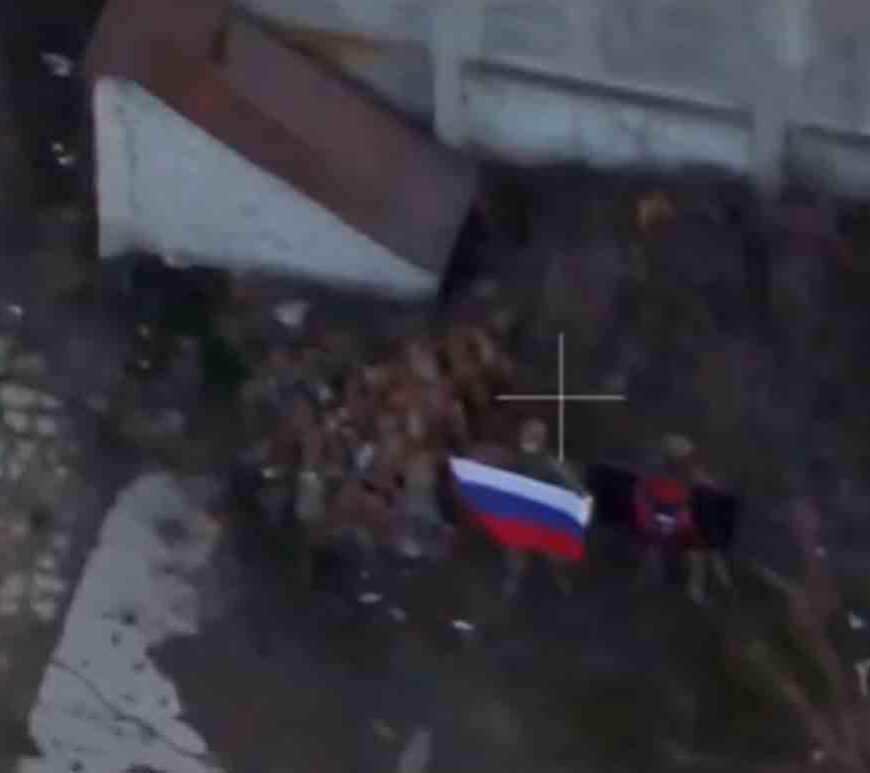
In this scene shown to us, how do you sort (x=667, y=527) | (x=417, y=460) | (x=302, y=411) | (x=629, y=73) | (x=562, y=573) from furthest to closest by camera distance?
(x=629, y=73)
(x=302, y=411)
(x=417, y=460)
(x=562, y=573)
(x=667, y=527)

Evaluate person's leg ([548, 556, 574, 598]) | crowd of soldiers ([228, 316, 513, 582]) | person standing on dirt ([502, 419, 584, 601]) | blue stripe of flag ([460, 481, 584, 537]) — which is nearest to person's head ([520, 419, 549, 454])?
person standing on dirt ([502, 419, 584, 601])

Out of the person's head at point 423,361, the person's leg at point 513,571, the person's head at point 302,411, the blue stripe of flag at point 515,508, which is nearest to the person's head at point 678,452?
the blue stripe of flag at point 515,508

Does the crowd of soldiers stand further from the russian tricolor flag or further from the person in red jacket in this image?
the person in red jacket

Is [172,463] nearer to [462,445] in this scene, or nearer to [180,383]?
[180,383]

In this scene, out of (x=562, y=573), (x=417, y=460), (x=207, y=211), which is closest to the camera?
(x=562, y=573)

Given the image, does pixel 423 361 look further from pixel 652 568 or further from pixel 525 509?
pixel 652 568

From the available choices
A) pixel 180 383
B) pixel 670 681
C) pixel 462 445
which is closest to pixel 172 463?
pixel 180 383

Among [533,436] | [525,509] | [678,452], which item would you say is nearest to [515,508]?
[525,509]
